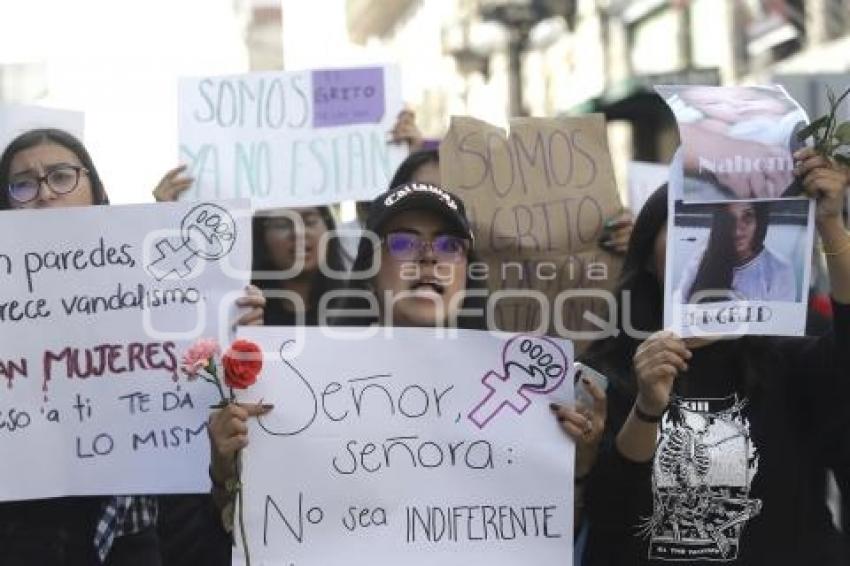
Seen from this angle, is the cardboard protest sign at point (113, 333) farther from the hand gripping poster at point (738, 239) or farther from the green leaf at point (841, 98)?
the green leaf at point (841, 98)

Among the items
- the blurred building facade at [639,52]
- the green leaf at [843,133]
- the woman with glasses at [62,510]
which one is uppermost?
the blurred building facade at [639,52]

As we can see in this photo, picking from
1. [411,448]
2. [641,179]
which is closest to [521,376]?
[411,448]

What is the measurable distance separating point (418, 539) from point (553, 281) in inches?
50.9

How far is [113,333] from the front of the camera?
2.88m

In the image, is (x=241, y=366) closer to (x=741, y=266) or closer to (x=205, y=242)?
(x=205, y=242)

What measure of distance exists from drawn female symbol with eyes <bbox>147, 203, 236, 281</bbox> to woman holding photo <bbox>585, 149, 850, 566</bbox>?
86 centimetres

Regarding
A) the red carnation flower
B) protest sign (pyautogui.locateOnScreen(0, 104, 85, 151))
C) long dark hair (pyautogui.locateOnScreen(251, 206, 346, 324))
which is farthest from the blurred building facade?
the red carnation flower

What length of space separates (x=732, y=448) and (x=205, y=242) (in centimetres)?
119

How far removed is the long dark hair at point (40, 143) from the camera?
3000 mm

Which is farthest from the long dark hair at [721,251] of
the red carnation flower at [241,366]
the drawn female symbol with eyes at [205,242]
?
the drawn female symbol with eyes at [205,242]

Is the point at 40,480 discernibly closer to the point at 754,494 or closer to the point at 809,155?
the point at 754,494

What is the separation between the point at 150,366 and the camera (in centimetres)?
286

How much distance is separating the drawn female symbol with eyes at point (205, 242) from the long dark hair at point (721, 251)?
99 cm

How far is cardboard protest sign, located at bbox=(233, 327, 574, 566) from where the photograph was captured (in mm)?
2656
